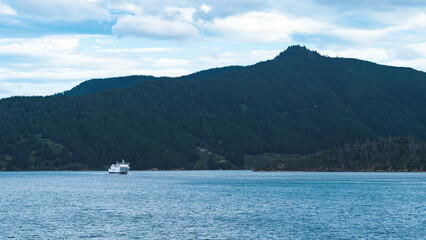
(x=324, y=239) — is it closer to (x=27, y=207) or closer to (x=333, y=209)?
(x=333, y=209)

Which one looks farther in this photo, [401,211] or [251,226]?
[401,211]

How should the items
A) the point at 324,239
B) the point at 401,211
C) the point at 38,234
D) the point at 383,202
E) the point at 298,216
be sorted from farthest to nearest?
1. the point at 383,202
2. the point at 401,211
3. the point at 298,216
4. the point at 38,234
5. the point at 324,239

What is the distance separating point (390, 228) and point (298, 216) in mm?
23392

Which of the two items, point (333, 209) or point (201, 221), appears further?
point (333, 209)

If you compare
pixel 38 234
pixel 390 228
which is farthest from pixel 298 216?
pixel 38 234

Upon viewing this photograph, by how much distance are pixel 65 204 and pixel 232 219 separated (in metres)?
56.6

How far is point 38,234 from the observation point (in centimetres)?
10019

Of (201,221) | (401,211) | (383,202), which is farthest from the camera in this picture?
(383,202)

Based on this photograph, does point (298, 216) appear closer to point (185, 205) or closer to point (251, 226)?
point (251, 226)

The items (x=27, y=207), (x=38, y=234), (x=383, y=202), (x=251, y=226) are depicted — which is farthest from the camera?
(x=383, y=202)

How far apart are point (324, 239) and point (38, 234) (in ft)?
159

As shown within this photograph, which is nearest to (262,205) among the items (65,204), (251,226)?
(251,226)

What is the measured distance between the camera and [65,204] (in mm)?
155875

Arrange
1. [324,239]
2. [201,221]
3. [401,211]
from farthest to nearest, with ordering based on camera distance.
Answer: [401,211]
[201,221]
[324,239]
